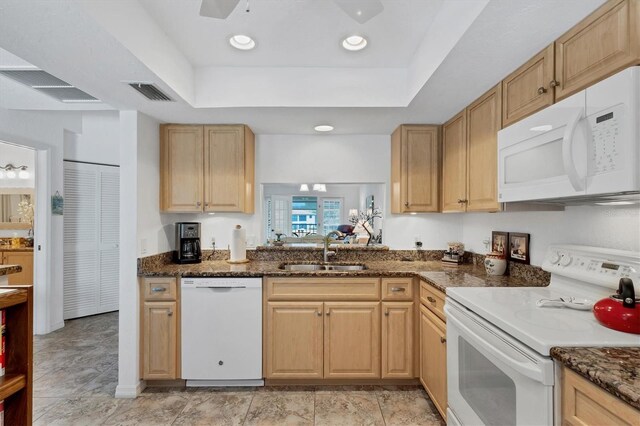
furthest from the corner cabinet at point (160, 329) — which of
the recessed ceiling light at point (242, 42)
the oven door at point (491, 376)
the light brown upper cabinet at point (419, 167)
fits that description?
the light brown upper cabinet at point (419, 167)

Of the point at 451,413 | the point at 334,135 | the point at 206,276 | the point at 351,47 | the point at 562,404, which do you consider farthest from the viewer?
the point at 334,135

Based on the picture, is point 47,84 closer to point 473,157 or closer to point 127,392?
point 127,392

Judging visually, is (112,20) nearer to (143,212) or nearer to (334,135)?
(143,212)

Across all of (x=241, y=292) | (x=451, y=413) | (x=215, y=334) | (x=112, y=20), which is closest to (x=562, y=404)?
(x=451, y=413)

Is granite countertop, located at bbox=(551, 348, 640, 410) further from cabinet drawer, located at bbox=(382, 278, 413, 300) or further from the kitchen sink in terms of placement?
→ the kitchen sink

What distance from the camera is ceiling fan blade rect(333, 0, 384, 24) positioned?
136 centimetres

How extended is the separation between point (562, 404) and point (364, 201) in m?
2.43

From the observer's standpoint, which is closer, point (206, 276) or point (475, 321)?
point (475, 321)

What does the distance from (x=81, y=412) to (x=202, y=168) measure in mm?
1953

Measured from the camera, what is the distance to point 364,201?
3.30 m

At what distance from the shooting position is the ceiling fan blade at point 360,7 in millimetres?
1355

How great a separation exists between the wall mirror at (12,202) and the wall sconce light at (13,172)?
0.65ft

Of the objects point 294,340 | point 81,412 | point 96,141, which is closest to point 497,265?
point 294,340

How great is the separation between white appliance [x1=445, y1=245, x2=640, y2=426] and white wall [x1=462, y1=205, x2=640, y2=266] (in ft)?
0.36
